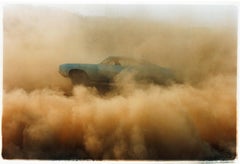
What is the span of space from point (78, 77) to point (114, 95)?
16cm

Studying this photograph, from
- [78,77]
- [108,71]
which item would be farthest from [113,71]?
[78,77]

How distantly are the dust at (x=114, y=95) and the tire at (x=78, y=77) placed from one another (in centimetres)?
2

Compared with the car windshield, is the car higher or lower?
lower

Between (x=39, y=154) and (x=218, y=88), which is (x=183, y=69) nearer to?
(x=218, y=88)

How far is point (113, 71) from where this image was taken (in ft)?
5.25

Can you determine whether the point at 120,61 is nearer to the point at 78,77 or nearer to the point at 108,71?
the point at 108,71

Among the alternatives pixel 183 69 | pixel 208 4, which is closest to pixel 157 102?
pixel 183 69

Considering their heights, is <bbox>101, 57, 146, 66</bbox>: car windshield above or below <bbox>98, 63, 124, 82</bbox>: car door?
above

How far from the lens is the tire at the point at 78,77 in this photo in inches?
63.0

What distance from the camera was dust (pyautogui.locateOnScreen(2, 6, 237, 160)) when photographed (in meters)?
1.60

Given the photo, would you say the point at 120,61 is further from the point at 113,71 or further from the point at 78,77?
the point at 78,77

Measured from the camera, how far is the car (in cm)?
160

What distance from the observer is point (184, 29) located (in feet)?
5.30

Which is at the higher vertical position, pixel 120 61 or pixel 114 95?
pixel 120 61
